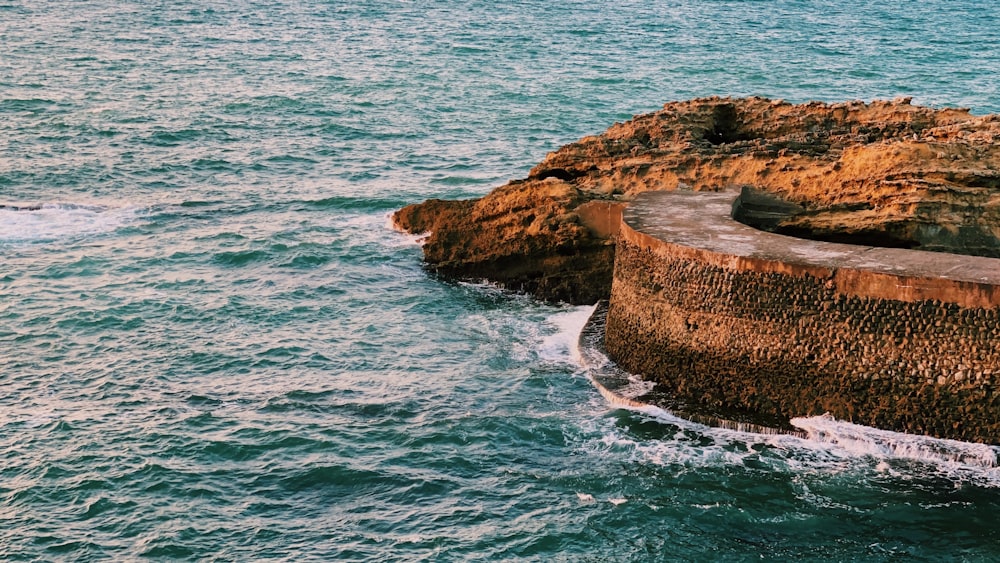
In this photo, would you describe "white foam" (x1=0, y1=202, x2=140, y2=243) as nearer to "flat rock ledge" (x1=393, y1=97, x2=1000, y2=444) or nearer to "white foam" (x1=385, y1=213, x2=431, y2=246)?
"white foam" (x1=385, y1=213, x2=431, y2=246)

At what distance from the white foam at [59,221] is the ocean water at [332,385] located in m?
0.11

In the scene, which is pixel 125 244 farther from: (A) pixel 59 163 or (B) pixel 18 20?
(B) pixel 18 20

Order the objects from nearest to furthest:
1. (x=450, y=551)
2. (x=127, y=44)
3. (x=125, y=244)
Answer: (x=450, y=551), (x=125, y=244), (x=127, y=44)

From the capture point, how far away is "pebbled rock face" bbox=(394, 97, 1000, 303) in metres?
23.2

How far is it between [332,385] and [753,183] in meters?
8.80

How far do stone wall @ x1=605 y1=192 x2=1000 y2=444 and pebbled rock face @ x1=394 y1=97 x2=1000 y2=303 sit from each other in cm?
248

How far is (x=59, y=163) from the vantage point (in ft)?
128

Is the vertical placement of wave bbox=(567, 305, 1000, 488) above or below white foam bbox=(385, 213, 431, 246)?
above

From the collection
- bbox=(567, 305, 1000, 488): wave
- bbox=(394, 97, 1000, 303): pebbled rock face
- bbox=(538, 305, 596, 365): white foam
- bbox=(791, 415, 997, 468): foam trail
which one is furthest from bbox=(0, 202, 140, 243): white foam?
bbox=(791, 415, 997, 468): foam trail

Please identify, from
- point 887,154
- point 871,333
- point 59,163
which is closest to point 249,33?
point 59,163

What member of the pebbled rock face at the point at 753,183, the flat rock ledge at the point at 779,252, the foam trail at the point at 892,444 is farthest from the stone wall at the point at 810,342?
the pebbled rock face at the point at 753,183

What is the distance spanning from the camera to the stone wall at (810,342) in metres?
19.5

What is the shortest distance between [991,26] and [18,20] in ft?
168

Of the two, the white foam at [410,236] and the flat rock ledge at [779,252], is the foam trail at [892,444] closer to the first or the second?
the flat rock ledge at [779,252]
